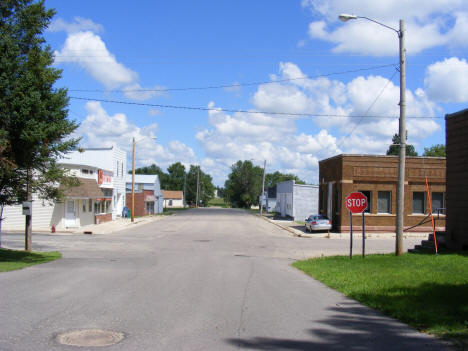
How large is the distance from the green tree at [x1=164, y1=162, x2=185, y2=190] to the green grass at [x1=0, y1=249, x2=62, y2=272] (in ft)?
482

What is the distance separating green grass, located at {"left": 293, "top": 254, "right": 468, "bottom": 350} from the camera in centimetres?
778

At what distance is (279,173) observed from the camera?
196125 mm

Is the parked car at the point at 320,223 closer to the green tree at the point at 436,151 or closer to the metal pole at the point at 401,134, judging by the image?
the metal pole at the point at 401,134

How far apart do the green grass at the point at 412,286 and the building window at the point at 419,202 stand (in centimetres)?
2129

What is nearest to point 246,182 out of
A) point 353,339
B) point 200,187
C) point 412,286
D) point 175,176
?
point 200,187

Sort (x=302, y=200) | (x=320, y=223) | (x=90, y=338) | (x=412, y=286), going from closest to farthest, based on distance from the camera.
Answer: (x=90, y=338), (x=412, y=286), (x=320, y=223), (x=302, y=200)

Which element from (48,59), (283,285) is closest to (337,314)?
(283,285)

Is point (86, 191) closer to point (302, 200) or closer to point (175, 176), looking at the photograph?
point (302, 200)

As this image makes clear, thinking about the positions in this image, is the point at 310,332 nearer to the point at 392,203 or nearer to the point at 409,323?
the point at 409,323

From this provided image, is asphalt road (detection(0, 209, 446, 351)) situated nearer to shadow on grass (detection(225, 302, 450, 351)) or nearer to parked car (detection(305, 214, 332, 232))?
shadow on grass (detection(225, 302, 450, 351))

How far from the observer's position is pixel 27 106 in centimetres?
1458

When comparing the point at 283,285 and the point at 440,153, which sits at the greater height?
the point at 440,153

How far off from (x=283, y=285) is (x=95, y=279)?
502 cm

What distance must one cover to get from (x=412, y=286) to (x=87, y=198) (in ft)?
105
